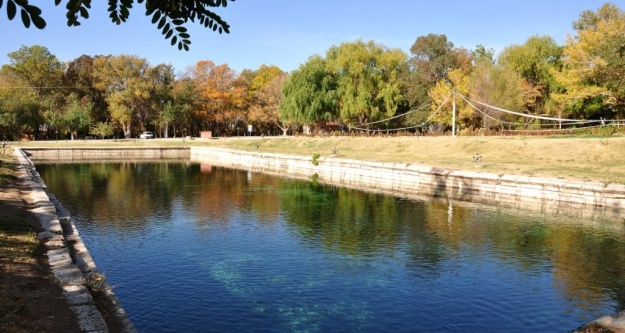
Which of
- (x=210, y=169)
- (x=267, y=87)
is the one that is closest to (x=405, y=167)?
(x=210, y=169)

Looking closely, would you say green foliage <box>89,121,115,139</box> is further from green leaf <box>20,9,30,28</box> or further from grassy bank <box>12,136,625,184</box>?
green leaf <box>20,9,30,28</box>

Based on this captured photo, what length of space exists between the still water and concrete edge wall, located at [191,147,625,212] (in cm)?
235

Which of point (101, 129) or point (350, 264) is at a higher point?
point (101, 129)

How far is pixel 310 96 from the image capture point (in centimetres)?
6097

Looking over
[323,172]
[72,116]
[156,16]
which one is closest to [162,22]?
[156,16]

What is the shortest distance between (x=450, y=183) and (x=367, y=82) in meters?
33.1

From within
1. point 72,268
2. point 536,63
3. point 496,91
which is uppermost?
point 536,63

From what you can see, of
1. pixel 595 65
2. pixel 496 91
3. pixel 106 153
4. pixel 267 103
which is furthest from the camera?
pixel 267 103

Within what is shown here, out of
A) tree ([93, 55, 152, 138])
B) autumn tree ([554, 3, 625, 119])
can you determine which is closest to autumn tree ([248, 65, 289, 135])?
tree ([93, 55, 152, 138])

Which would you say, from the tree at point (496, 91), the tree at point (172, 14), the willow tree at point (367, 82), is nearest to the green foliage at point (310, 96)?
the willow tree at point (367, 82)

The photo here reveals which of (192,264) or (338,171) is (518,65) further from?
(192,264)

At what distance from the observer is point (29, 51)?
252 feet

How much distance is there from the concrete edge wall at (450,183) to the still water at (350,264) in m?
2.35

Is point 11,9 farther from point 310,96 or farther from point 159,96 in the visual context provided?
point 159,96
